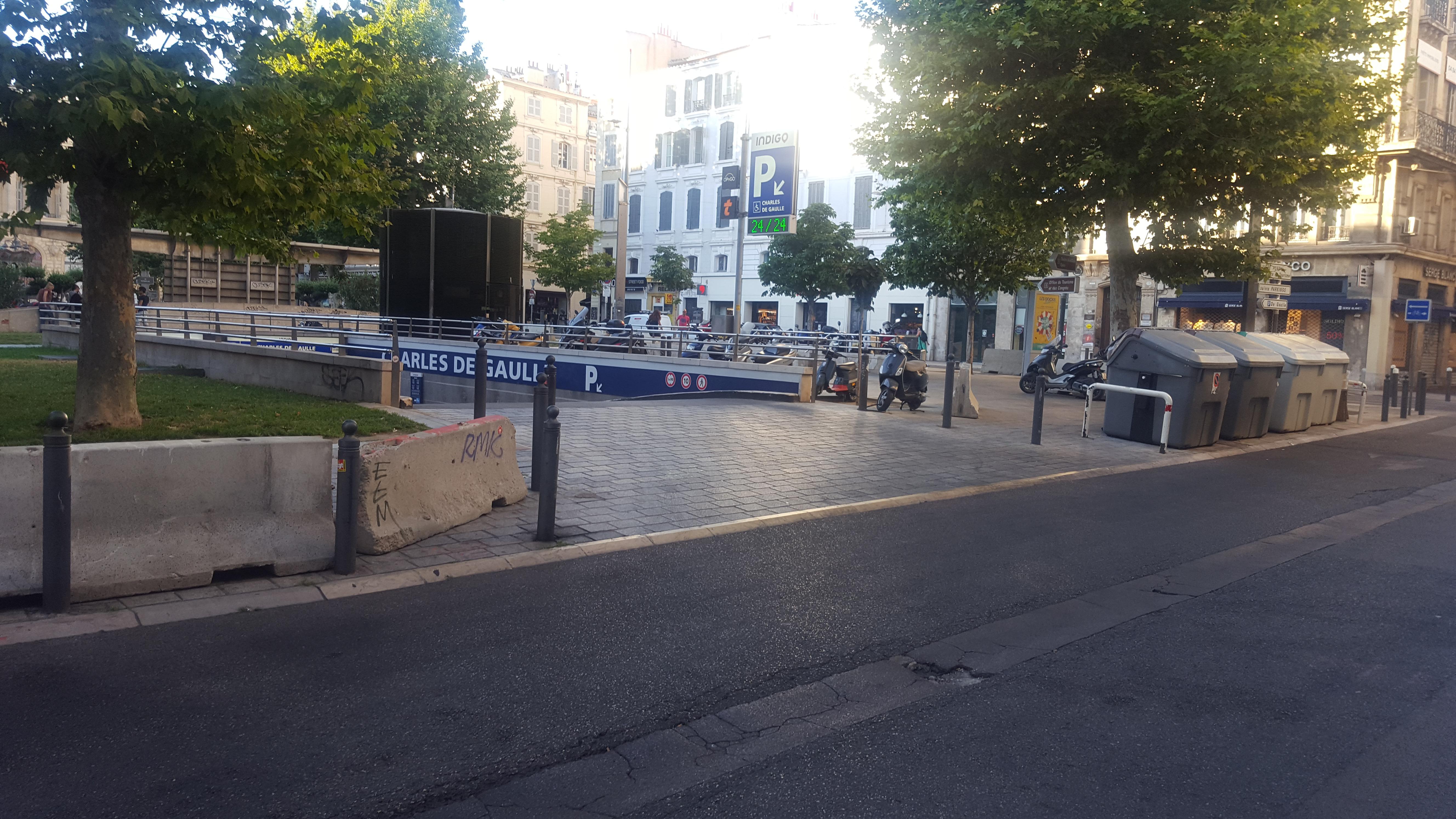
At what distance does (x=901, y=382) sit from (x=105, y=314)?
472 inches

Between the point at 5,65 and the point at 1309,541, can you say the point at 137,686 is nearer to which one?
the point at 5,65

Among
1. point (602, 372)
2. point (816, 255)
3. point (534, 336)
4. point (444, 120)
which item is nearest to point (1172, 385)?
point (602, 372)

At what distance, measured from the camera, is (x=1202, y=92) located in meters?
14.9

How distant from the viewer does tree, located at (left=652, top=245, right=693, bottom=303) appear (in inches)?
2010

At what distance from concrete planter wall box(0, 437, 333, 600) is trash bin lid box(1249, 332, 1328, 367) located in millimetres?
15069

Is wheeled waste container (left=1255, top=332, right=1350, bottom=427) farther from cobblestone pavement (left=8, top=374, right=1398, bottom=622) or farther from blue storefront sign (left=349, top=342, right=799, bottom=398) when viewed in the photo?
blue storefront sign (left=349, top=342, right=799, bottom=398)

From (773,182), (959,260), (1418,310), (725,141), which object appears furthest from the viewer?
(725,141)

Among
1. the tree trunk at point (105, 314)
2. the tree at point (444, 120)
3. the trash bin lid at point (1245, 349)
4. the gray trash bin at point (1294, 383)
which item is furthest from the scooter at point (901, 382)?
the tree at point (444, 120)

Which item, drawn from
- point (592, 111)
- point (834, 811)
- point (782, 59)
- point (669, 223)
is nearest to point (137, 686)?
point (834, 811)

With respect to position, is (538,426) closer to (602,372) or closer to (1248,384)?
(1248,384)

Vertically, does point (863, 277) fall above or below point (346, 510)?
above

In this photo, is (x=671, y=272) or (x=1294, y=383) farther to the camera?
(x=671, y=272)

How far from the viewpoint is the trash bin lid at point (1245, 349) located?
49.9ft

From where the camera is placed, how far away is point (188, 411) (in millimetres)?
11344
